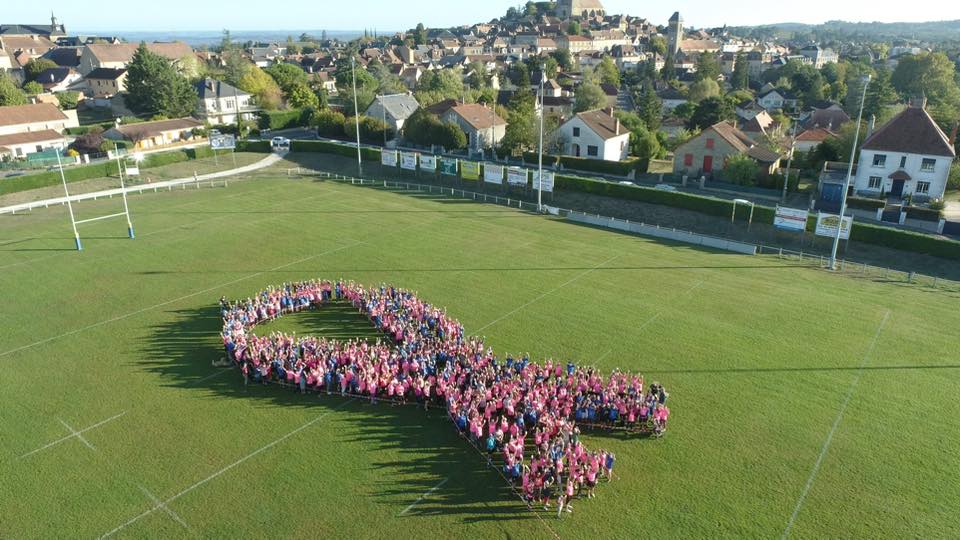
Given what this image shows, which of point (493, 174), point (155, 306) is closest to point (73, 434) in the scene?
point (155, 306)

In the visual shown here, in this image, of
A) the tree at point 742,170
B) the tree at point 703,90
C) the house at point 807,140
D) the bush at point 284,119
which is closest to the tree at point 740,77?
the tree at point 703,90

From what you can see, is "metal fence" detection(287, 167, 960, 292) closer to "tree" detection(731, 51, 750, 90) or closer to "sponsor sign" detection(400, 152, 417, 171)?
"sponsor sign" detection(400, 152, 417, 171)

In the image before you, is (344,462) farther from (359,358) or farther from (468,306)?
(468,306)

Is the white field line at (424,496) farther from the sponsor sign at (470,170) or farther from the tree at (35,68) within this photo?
the tree at (35,68)

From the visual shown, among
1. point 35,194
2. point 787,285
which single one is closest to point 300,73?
point 35,194

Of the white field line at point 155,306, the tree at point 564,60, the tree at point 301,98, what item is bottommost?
the white field line at point 155,306

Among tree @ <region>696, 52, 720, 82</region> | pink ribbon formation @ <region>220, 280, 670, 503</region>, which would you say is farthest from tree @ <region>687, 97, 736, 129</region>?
pink ribbon formation @ <region>220, 280, 670, 503</region>
